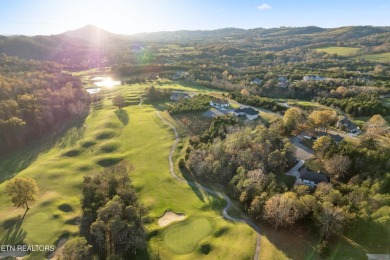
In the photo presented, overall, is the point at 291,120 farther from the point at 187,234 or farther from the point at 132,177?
the point at 187,234

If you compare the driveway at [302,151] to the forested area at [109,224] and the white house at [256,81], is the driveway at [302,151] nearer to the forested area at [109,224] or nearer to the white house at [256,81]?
the forested area at [109,224]

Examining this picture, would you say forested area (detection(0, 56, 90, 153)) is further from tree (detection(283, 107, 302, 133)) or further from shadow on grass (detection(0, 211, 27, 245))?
tree (detection(283, 107, 302, 133))

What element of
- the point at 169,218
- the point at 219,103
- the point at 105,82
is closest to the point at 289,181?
the point at 169,218

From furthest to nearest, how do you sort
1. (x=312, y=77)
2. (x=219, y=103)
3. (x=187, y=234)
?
1. (x=312, y=77)
2. (x=219, y=103)
3. (x=187, y=234)

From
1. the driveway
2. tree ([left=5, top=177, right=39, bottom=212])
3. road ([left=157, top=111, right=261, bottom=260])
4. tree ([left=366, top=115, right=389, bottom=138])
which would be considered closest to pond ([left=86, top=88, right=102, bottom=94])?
road ([left=157, top=111, right=261, bottom=260])

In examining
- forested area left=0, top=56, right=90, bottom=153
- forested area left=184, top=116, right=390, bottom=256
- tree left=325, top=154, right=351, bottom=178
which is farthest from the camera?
forested area left=0, top=56, right=90, bottom=153

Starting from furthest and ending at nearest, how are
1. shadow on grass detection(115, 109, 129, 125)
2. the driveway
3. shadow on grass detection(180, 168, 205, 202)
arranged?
shadow on grass detection(115, 109, 129, 125), the driveway, shadow on grass detection(180, 168, 205, 202)

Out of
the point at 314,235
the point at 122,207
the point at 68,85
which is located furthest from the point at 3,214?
the point at 68,85
